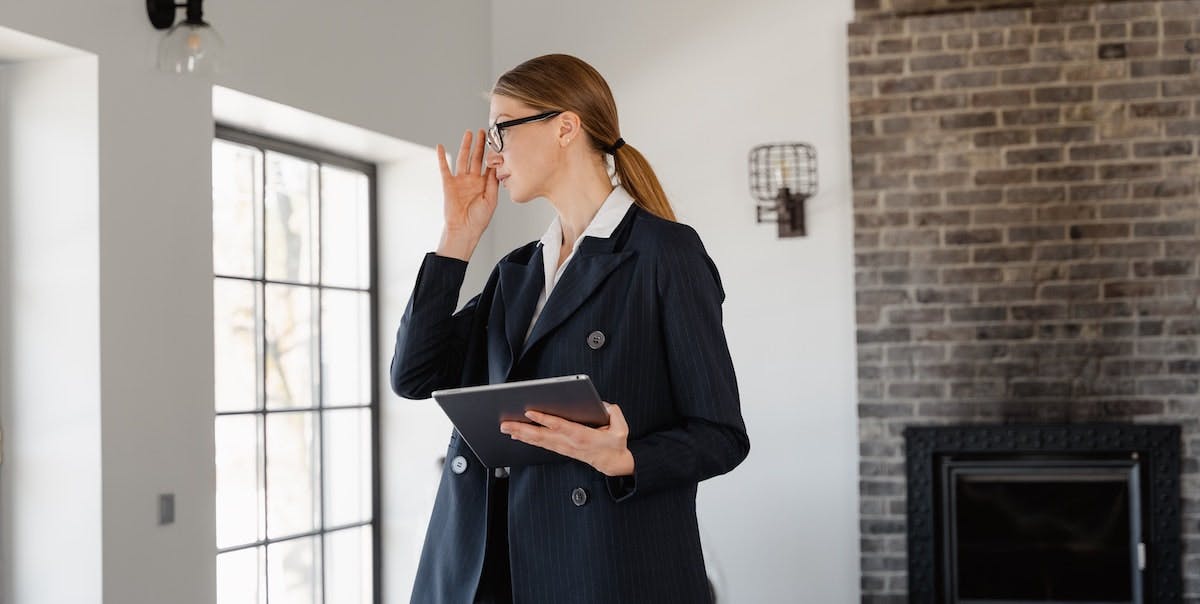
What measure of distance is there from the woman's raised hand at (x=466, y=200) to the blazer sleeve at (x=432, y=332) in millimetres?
28

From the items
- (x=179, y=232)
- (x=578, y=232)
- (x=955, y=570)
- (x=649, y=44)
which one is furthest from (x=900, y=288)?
(x=578, y=232)

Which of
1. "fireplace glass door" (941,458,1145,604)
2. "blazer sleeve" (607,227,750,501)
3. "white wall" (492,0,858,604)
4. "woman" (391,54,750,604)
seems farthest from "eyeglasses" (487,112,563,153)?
"fireplace glass door" (941,458,1145,604)

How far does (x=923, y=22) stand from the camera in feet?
15.4

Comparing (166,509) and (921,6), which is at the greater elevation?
(921,6)

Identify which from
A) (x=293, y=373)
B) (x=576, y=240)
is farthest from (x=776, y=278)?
(x=576, y=240)

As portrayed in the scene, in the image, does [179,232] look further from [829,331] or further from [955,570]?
[955,570]

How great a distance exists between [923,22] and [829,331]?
1209 millimetres

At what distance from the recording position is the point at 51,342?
296cm

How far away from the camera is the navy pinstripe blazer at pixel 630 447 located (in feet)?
4.83

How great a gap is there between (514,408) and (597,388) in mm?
152

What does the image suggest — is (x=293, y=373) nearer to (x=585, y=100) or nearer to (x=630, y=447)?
(x=585, y=100)

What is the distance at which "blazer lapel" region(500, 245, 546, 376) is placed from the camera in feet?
5.17

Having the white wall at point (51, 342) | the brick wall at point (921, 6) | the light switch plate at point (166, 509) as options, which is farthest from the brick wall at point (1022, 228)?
the white wall at point (51, 342)

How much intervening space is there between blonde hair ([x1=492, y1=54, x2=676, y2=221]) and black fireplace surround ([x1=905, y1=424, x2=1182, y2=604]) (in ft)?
10.4
